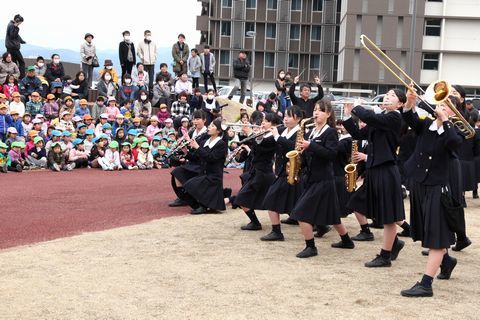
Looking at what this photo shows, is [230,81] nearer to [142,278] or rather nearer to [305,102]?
[305,102]

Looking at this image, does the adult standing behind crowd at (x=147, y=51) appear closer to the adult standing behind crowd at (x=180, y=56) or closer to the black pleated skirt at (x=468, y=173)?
the adult standing behind crowd at (x=180, y=56)

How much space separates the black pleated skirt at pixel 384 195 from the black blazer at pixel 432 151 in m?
0.85

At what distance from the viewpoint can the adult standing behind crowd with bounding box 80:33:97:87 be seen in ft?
69.5

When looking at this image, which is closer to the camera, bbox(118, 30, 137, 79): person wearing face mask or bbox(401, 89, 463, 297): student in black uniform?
bbox(401, 89, 463, 297): student in black uniform

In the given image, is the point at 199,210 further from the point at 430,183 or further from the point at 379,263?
the point at 430,183

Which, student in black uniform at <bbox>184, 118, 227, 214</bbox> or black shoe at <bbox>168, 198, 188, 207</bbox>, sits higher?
student in black uniform at <bbox>184, 118, 227, 214</bbox>

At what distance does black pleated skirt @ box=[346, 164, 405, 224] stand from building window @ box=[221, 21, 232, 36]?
50153mm

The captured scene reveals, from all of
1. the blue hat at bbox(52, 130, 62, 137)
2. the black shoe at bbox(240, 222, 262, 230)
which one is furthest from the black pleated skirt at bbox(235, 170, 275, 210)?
the blue hat at bbox(52, 130, 62, 137)

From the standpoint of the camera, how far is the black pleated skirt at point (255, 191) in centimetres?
945

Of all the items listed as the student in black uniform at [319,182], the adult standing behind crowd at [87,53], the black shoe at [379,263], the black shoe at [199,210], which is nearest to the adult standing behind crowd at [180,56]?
the adult standing behind crowd at [87,53]

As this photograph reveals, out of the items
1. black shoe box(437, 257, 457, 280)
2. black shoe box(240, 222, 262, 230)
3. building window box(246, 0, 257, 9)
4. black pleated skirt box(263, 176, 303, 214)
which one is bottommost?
black shoe box(240, 222, 262, 230)

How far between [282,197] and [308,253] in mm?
1066

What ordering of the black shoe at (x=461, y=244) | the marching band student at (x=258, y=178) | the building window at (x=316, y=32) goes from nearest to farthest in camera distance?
the black shoe at (x=461, y=244) < the marching band student at (x=258, y=178) < the building window at (x=316, y=32)

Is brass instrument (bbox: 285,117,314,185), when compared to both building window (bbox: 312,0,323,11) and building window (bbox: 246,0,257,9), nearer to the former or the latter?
building window (bbox: 246,0,257,9)
